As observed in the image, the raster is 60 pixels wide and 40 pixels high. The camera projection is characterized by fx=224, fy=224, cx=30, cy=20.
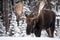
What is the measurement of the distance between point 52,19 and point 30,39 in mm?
288

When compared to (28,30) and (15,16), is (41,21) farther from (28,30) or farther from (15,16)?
(15,16)

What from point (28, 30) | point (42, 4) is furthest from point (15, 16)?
point (42, 4)

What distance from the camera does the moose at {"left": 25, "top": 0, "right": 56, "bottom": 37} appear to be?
217 cm

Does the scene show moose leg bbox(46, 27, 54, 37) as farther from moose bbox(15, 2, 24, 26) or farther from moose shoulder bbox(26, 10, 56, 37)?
moose bbox(15, 2, 24, 26)

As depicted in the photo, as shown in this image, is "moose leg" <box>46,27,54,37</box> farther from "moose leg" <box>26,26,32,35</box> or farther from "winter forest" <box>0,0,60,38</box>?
"moose leg" <box>26,26,32,35</box>

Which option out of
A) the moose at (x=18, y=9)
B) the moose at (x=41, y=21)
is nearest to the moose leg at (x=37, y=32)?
the moose at (x=41, y=21)

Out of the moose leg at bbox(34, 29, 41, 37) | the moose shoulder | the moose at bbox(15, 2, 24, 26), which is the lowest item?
the moose leg at bbox(34, 29, 41, 37)

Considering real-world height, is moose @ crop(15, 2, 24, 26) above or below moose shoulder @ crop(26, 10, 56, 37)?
above

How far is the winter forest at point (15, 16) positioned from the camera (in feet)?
7.09

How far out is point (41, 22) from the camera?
2.20m

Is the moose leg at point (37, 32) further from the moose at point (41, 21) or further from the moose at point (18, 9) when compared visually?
the moose at point (18, 9)

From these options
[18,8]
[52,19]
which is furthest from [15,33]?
[52,19]

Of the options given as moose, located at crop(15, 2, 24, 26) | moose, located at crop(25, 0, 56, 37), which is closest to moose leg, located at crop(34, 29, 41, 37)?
moose, located at crop(25, 0, 56, 37)

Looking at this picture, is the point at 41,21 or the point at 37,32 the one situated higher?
the point at 41,21
